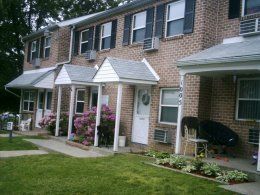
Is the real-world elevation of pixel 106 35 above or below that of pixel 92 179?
above

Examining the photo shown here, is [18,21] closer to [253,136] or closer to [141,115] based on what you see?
[141,115]

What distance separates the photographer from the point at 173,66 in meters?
13.5

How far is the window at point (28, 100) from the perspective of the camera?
24.5m

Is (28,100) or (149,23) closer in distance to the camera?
(149,23)

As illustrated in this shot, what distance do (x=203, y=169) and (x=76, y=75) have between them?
913 centimetres

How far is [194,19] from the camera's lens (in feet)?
41.9

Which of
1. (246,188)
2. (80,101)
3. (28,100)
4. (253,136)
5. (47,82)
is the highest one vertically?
(47,82)

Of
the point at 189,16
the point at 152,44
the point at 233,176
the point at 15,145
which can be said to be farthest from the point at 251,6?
the point at 15,145

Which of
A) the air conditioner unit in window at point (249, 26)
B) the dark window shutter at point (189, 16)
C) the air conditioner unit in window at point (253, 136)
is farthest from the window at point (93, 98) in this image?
the air conditioner unit in window at point (253, 136)

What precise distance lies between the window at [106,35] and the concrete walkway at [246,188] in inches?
421

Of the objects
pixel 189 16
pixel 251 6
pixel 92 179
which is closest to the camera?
pixel 92 179

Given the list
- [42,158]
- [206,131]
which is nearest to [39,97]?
[42,158]

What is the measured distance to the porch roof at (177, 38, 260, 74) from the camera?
9.40 metres

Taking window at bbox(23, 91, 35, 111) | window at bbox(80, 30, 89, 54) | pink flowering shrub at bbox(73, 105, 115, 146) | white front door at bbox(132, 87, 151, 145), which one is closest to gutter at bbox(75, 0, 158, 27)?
window at bbox(80, 30, 89, 54)
